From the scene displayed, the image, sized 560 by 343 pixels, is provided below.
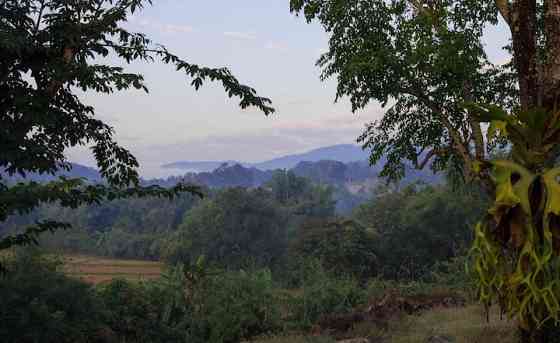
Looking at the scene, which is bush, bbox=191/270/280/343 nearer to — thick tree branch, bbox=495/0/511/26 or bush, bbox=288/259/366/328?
bush, bbox=288/259/366/328

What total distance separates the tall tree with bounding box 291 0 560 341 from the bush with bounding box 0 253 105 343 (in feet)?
28.1

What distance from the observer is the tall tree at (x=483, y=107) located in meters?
5.52

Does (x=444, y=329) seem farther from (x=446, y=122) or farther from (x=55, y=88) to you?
(x=55, y=88)

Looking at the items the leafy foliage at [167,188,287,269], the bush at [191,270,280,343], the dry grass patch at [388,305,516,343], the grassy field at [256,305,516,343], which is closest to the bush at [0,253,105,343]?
the bush at [191,270,280,343]

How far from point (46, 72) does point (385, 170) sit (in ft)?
24.5

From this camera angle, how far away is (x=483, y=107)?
19.7ft

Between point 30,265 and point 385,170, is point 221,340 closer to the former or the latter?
point 30,265

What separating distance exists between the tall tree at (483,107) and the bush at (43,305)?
8.58 metres

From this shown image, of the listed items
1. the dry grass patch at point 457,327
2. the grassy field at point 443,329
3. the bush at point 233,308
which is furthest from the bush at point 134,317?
the dry grass patch at point 457,327

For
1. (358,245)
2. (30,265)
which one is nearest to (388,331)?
(30,265)

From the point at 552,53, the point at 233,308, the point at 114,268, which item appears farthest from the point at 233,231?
the point at 552,53

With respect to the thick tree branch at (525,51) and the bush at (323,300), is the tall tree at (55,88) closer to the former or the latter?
the thick tree branch at (525,51)

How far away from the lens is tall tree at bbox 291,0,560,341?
18.1ft

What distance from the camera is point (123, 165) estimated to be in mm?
9078
